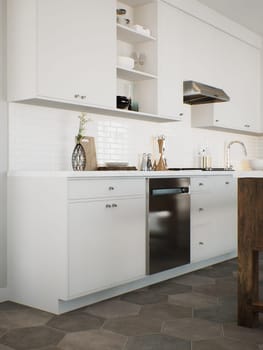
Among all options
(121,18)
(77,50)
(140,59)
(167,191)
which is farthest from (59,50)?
(167,191)

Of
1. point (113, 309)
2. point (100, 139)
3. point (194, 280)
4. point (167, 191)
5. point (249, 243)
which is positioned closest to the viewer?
point (249, 243)

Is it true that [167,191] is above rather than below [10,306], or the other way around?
above

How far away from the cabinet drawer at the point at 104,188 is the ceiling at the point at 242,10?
8.08ft

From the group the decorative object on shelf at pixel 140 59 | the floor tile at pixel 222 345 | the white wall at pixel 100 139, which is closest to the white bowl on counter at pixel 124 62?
the decorative object on shelf at pixel 140 59

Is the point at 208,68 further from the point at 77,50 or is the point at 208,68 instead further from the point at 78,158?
the point at 78,158

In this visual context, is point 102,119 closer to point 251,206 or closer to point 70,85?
point 70,85

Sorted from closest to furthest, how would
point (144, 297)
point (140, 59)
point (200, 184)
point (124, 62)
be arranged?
point (144, 297) → point (124, 62) → point (200, 184) → point (140, 59)

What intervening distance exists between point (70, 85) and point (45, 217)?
100 centimetres

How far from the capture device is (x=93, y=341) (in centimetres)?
251

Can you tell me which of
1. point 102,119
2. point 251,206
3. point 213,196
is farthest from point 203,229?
point 251,206

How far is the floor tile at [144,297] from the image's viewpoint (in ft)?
10.7

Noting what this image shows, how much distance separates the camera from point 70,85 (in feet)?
11.1

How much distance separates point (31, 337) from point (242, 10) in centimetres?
412

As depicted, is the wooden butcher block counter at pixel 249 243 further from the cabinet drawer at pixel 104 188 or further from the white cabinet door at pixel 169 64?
the white cabinet door at pixel 169 64
